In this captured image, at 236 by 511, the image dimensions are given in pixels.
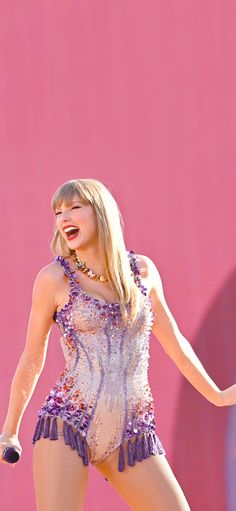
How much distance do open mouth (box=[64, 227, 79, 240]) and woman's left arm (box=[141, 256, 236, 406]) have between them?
9.0 inches

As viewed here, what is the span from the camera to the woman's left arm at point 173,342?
123 inches

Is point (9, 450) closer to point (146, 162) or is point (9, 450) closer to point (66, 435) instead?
point (66, 435)

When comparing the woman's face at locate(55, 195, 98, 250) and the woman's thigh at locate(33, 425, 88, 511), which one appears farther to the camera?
the woman's face at locate(55, 195, 98, 250)

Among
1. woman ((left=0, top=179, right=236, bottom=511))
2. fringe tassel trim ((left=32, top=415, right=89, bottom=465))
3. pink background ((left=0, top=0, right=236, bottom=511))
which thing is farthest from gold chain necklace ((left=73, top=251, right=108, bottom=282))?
pink background ((left=0, top=0, right=236, bottom=511))

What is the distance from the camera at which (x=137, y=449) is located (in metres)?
2.90

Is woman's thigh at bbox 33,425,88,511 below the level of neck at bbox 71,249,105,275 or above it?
below

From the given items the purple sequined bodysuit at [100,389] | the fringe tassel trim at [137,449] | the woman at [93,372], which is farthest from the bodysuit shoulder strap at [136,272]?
the fringe tassel trim at [137,449]

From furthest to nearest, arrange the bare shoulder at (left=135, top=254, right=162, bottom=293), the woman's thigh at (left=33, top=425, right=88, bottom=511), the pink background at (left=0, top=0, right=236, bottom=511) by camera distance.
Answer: the pink background at (left=0, top=0, right=236, bottom=511), the bare shoulder at (left=135, top=254, right=162, bottom=293), the woman's thigh at (left=33, top=425, right=88, bottom=511)

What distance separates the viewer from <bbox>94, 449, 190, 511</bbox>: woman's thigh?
9.44ft

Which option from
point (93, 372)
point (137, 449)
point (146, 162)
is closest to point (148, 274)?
point (93, 372)

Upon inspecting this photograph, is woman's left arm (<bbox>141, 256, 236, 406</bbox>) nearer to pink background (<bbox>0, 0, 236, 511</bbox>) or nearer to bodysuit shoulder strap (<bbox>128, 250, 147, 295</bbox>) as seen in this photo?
bodysuit shoulder strap (<bbox>128, 250, 147, 295</bbox>)

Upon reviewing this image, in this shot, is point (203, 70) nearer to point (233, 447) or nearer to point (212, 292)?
point (212, 292)

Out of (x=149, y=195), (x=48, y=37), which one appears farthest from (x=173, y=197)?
(x=48, y=37)

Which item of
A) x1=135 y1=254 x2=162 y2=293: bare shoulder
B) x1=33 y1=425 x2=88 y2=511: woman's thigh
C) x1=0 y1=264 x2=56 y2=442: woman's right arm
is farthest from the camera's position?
x1=135 y1=254 x2=162 y2=293: bare shoulder
